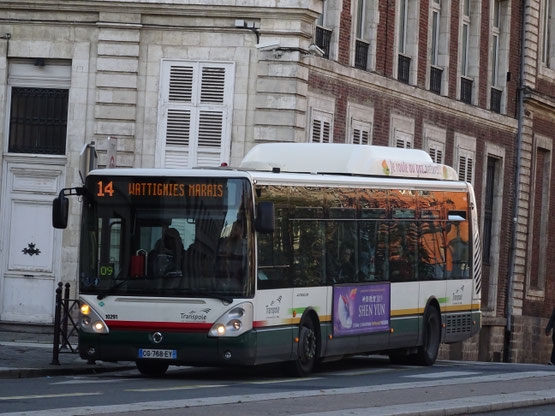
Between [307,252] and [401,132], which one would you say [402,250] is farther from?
[401,132]

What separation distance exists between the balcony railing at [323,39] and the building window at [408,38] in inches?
168

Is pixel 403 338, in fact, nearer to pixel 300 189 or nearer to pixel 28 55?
pixel 300 189

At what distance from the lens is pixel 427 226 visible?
958 inches

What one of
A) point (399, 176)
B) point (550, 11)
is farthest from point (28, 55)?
point (550, 11)

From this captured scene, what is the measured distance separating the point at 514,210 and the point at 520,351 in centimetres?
367

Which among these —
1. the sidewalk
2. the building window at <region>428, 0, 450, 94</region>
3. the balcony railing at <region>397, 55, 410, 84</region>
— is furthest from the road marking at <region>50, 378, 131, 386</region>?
the building window at <region>428, 0, 450, 94</region>

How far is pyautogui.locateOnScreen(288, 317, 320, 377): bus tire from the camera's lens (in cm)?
2053

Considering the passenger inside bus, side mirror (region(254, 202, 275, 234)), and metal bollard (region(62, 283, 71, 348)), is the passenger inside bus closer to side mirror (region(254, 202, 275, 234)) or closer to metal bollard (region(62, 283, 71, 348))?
side mirror (region(254, 202, 275, 234))

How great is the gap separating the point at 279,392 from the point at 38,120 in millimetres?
13388

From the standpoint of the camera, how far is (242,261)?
19.2 metres

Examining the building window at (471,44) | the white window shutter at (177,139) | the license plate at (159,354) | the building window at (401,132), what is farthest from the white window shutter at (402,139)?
the license plate at (159,354)

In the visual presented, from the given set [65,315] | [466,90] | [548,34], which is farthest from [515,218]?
[65,315]

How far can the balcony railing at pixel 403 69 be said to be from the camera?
35.8 metres

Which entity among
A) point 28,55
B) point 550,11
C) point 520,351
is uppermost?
point 550,11
